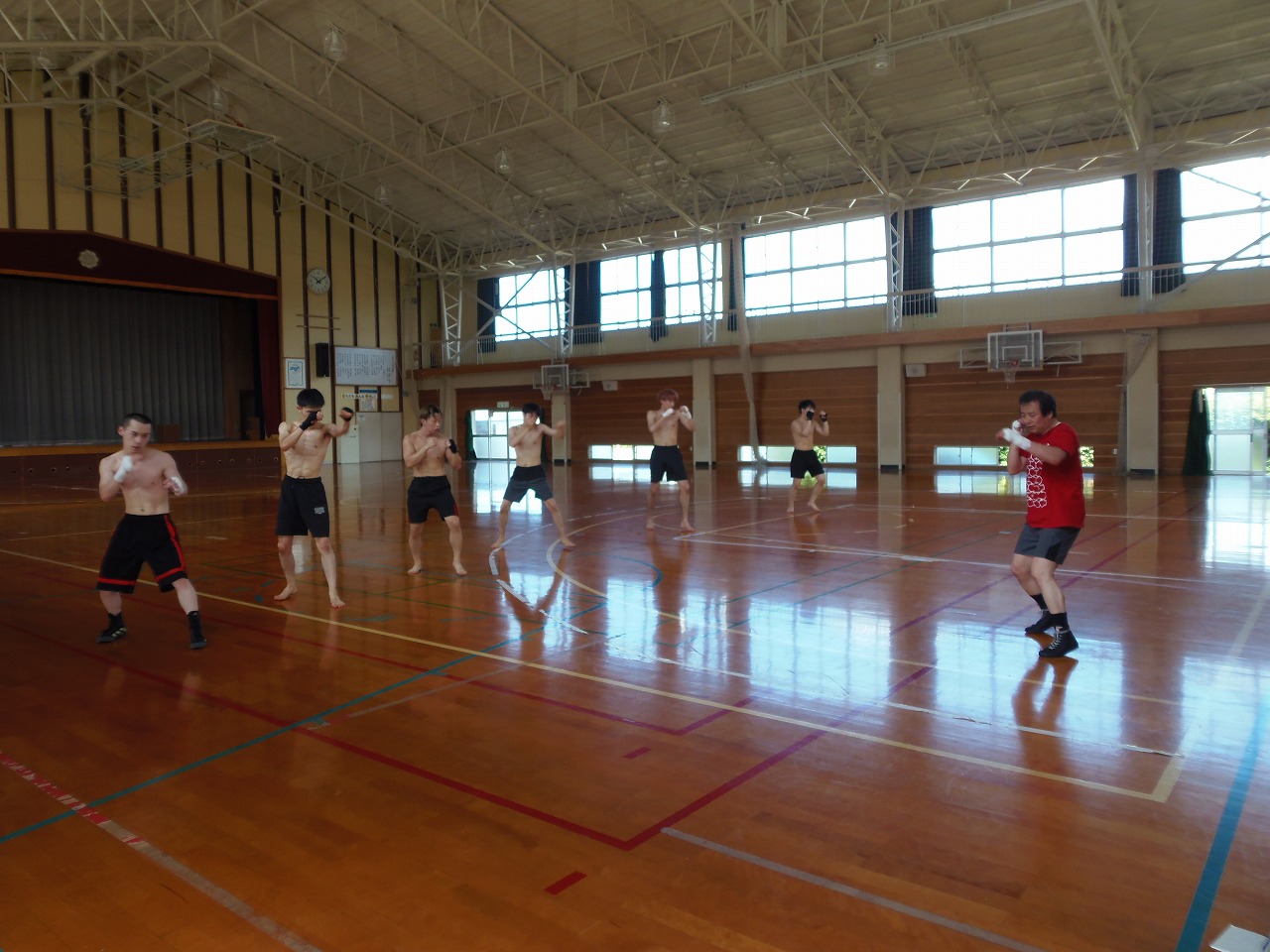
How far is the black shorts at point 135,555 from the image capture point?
6324 millimetres

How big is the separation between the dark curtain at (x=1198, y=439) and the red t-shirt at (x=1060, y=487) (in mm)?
18263

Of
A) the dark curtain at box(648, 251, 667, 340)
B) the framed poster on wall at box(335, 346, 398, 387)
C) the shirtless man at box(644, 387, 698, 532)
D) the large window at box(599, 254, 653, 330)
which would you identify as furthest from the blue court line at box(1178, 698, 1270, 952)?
the framed poster on wall at box(335, 346, 398, 387)

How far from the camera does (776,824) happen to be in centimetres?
334

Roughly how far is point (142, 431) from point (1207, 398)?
22.6 meters

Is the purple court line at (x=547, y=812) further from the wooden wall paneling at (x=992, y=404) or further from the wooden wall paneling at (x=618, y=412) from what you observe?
the wooden wall paneling at (x=618, y=412)

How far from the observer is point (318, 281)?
105ft

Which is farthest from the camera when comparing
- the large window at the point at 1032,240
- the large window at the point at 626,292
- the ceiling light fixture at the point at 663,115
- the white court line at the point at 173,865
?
the large window at the point at 626,292

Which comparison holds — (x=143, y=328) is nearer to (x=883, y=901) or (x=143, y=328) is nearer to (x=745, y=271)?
(x=745, y=271)

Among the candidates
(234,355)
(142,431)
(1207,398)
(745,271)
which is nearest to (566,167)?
(745,271)

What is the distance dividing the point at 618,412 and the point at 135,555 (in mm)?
24738

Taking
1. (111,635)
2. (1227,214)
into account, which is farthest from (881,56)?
(111,635)

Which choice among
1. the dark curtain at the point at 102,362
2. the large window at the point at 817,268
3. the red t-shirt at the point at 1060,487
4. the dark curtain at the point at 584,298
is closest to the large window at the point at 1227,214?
the large window at the point at 817,268

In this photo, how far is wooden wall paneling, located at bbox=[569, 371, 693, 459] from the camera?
96.5ft

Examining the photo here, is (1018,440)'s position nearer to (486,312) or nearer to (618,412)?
(618,412)
